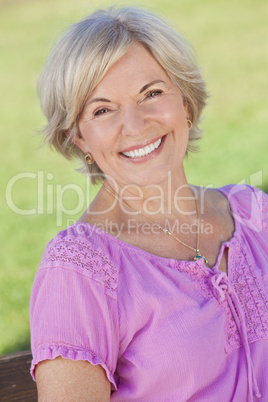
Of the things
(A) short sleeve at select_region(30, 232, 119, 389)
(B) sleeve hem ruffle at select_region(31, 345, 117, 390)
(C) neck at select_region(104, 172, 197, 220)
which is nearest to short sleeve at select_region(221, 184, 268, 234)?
(C) neck at select_region(104, 172, 197, 220)

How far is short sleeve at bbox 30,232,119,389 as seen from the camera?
1.78m

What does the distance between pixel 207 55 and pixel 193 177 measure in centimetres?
470

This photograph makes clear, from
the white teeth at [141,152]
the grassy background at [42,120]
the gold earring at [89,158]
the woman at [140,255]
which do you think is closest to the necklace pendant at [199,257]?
the woman at [140,255]

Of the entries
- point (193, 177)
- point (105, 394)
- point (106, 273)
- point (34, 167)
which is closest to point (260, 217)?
point (106, 273)

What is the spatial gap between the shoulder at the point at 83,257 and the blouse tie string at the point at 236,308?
40cm

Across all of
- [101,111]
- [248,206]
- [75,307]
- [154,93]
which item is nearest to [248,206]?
[248,206]

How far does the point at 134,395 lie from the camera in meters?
1.91

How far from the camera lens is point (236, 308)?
2.12 metres

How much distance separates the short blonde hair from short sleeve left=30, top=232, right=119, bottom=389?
0.56m

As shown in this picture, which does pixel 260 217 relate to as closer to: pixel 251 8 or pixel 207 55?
pixel 207 55

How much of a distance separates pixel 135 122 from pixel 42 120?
6.20 metres

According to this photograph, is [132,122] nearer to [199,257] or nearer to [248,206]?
[199,257]

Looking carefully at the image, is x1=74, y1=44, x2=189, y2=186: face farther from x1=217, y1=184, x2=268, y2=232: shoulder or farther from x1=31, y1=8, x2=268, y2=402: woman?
x1=217, y1=184, x2=268, y2=232: shoulder

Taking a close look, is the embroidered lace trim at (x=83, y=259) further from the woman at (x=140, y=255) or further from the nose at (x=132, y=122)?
the nose at (x=132, y=122)
